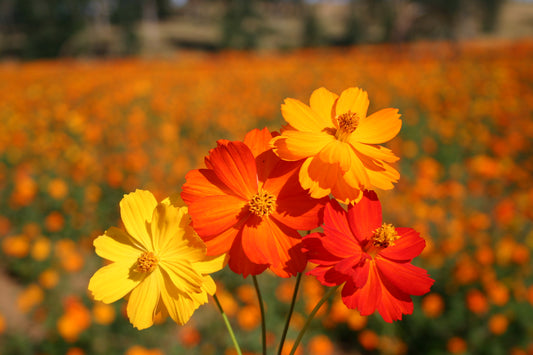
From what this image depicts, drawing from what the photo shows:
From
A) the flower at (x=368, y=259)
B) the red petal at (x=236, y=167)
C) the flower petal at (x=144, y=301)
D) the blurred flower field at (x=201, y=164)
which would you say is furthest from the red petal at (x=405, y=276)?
the blurred flower field at (x=201, y=164)

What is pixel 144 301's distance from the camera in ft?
1.57

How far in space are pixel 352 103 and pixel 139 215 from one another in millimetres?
383

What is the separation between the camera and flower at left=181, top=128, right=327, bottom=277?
Result: 0.47 meters

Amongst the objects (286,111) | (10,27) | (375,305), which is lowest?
(10,27)

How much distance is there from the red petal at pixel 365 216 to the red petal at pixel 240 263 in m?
0.14

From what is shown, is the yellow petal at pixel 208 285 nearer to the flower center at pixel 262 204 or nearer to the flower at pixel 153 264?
the flower at pixel 153 264

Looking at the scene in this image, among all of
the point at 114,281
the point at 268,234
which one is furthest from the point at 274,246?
the point at 114,281

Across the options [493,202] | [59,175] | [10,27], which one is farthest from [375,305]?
[10,27]

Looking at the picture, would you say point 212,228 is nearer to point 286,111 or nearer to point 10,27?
point 286,111

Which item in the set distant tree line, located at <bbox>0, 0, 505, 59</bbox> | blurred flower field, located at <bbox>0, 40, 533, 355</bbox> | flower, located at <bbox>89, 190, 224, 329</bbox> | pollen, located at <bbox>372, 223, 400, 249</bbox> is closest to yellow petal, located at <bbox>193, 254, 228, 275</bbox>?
flower, located at <bbox>89, 190, 224, 329</bbox>

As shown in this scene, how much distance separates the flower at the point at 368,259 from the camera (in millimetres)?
455

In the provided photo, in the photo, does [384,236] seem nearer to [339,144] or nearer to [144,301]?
[339,144]

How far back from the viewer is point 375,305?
463 millimetres

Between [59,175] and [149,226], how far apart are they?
12.7 feet
